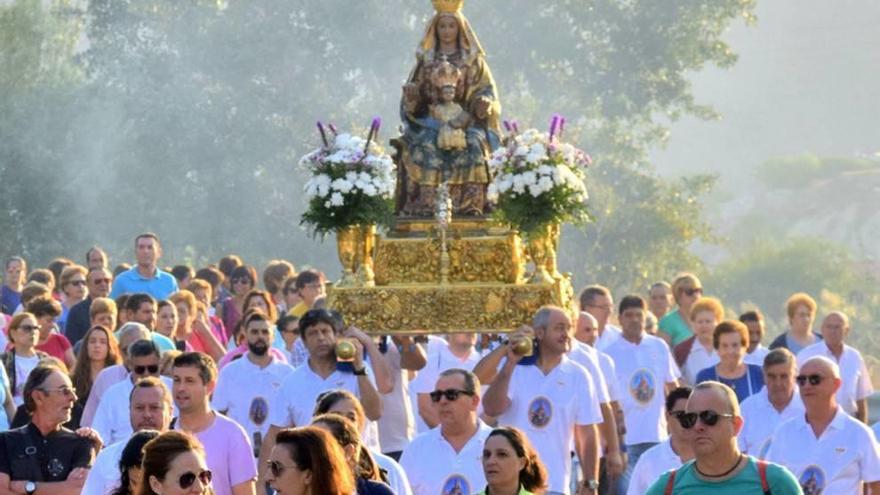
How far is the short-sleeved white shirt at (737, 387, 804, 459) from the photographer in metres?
15.7

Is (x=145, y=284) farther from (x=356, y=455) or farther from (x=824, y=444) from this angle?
(x=356, y=455)

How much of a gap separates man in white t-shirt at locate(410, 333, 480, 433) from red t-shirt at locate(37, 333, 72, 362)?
2.93 meters

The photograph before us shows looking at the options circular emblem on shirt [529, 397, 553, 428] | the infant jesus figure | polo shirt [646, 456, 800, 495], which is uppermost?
the infant jesus figure

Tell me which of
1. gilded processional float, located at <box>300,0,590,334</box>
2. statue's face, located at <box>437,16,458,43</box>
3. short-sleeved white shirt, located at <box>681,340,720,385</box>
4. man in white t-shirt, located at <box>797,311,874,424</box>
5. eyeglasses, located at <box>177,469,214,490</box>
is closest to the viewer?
eyeglasses, located at <box>177,469,214,490</box>

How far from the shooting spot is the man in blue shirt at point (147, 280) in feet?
72.6

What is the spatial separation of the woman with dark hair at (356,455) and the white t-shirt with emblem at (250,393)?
5.89 m

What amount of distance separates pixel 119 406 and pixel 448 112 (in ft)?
16.2

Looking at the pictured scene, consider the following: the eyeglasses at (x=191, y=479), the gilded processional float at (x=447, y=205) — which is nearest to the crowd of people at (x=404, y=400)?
the eyeglasses at (x=191, y=479)

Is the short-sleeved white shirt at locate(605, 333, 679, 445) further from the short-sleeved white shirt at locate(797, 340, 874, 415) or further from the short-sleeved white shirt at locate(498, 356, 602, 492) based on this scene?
the short-sleeved white shirt at locate(498, 356, 602, 492)

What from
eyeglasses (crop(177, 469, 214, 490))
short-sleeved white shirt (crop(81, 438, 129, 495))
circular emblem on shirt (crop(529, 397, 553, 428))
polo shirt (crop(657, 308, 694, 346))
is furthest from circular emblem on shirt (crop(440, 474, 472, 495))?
polo shirt (crop(657, 308, 694, 346))

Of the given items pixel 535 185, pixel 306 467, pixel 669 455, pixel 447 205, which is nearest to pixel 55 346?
pixel 447 205

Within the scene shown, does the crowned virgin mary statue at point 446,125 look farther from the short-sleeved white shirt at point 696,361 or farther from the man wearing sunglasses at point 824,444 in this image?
the man wearing sunglasses at point 824,444

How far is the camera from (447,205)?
60.4 ft

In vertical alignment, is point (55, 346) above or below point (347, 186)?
below
